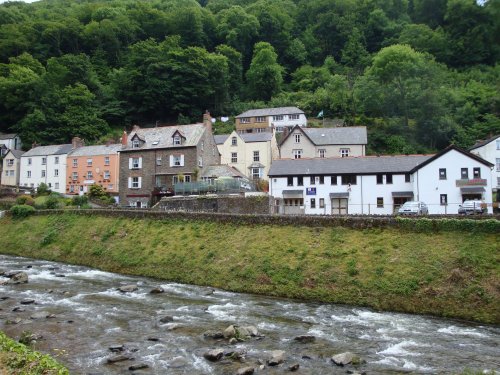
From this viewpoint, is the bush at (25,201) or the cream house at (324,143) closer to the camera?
the bush at (25,201)

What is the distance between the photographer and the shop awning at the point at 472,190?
45.7 m

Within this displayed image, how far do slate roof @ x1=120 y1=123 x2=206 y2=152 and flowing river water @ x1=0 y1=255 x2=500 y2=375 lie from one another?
33239 mm

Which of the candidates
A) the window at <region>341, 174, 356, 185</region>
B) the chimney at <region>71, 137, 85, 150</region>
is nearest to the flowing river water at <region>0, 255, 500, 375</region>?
the window at <region>341, 174, 356, 185</region>

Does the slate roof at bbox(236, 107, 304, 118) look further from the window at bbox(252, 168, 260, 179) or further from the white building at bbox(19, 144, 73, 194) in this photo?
the white building at bbox(19, 144, 73, 194)

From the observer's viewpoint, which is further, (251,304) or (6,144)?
(6,144)

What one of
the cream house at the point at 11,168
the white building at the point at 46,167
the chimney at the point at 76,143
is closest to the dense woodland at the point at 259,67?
the cream house at the point at 11,168

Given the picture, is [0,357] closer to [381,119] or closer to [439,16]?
[381,119]

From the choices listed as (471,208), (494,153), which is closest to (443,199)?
(471,208)

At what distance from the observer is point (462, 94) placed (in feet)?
287

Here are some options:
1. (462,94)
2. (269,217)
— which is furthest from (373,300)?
(462,94)

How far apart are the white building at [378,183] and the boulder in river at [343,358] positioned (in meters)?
32.2

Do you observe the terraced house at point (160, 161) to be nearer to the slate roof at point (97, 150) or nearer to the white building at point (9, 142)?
the slate roof at point (97, 150)

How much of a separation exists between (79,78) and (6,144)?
2437 cm

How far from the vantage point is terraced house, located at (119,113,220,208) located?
57469 mm
